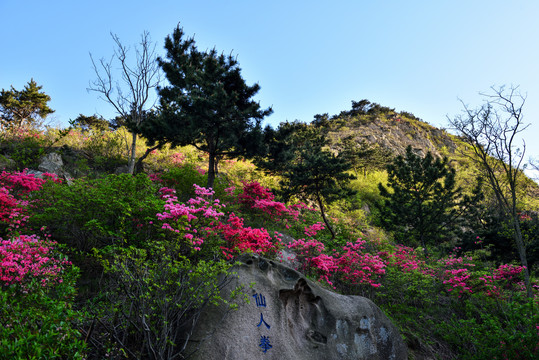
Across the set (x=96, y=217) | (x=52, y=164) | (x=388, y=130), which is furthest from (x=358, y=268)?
(x=388, y=130)

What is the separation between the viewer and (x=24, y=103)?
19328mm

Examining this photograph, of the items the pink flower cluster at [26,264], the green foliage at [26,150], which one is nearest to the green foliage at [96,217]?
the pink flower cluster at [26,264]

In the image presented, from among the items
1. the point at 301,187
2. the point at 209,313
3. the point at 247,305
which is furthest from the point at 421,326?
the point at 301,187

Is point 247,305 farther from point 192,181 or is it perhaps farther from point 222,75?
point 222,75

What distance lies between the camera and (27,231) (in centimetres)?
548

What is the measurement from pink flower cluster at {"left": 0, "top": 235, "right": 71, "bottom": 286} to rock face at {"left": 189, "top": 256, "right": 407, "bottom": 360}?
2.57 meters

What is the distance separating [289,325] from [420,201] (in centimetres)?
1016

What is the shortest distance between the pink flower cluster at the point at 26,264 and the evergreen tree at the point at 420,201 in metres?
11.5

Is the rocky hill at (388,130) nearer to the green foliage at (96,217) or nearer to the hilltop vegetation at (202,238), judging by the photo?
the hilltop vegetation at (202,238)

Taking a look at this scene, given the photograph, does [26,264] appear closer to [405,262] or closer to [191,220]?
[191,220]

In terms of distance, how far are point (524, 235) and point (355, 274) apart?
24.6 feet

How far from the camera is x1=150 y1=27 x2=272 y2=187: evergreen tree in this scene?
8.45m

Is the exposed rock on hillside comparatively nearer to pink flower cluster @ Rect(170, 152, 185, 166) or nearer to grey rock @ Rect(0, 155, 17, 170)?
pink flower cluster @ Rect(170, 152, 185, 166)

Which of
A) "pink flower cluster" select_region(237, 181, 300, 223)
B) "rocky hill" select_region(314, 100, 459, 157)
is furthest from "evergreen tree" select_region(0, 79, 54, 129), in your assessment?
"rocky hill" select_region(314, 100, 459, 157)
